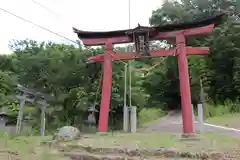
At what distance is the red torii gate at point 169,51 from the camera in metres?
10.4

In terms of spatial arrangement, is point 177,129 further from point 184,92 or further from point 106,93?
point 106,93

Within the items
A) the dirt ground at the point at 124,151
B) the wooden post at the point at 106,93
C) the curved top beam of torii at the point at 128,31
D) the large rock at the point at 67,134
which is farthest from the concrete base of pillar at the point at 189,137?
the curved top beam of torii at the point at 128,31

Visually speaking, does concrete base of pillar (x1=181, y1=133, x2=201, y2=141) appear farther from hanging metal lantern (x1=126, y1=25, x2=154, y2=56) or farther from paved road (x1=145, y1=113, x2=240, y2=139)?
hanging metal lantern (x1=126, y1=25, x2=154, y2=56)

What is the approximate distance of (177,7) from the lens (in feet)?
96.9

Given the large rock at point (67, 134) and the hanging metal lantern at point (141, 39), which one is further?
the hanging metal lantern at point (141, 39)

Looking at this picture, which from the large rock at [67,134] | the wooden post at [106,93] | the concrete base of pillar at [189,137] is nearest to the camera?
the large rock at [67,134]

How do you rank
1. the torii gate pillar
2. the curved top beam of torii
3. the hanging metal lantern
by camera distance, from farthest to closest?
the hanging metal lantern, the curved top beam of torii, the torii gate pillar

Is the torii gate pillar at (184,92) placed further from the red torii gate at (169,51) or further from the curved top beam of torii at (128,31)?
the curved top beam of torii at (128,31)

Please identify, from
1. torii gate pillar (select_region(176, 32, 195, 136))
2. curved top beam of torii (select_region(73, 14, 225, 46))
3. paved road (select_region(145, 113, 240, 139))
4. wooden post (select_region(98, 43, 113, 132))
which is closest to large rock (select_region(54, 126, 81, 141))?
wooden post (select_region(98, 43, 113, 132))

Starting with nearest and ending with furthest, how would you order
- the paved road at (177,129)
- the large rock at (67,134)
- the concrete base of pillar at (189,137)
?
the large rock at (67,134), the concrete base of pillar at (189,137), the paved road at (177,129)

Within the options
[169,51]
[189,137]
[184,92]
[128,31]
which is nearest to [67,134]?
[189,137]

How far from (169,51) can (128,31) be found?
1743mm

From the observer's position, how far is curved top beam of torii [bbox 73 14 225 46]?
10831mm

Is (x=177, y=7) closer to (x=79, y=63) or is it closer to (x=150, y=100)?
(x=150, y=100)
